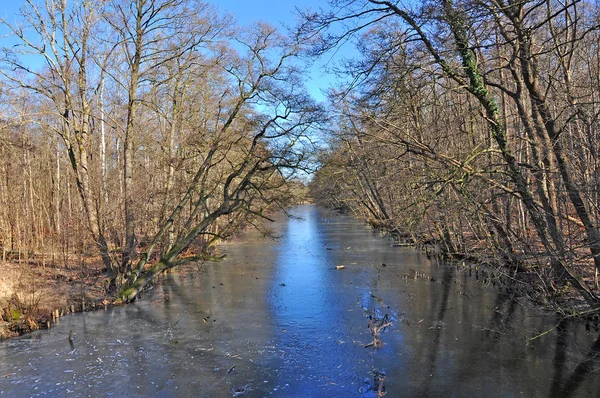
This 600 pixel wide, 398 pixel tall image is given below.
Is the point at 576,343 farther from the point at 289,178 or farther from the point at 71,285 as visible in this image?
the point at 71,285

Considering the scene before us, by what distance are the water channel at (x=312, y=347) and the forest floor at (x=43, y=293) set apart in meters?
0.52

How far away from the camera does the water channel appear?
22.8 ft

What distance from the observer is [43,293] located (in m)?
A: 12.3

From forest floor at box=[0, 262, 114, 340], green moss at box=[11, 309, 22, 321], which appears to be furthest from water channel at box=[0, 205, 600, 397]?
green moss at box=[11, 309, 22, 321]

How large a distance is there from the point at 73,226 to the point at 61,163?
9338 millimetres

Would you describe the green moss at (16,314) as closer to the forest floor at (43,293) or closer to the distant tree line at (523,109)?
the forest floor at (43,293)

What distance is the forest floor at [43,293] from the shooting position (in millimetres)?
10320

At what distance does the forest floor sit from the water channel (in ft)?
1.72

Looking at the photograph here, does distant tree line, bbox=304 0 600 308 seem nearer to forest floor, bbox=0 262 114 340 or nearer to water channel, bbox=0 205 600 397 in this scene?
water channel, bbox=0 205 600 397

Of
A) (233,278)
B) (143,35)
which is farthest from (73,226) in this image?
(143,35)

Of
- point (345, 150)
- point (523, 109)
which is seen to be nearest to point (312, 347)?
point (523, 109)

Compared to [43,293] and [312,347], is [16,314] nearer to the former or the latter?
[43,293]

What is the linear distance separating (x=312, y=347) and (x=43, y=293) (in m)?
8.15

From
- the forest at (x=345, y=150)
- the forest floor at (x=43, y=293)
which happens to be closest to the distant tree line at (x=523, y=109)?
the forest at (x=345, y=150)
